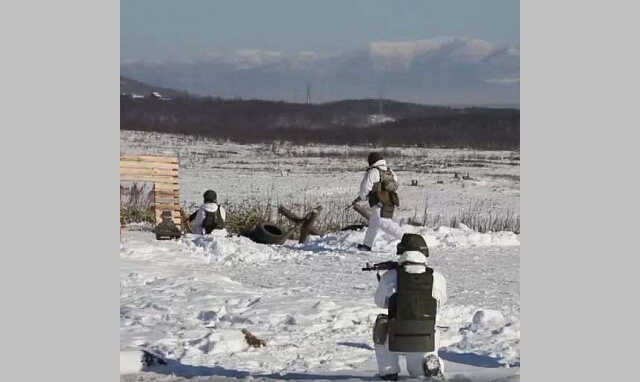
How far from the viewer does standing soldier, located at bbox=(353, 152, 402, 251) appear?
46.0 ft

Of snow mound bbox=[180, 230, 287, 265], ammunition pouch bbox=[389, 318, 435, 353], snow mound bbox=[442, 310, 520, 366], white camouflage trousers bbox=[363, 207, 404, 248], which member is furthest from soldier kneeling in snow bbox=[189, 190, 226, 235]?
Answer: ammunition pouch bbox=[389, 318, 435, 353]

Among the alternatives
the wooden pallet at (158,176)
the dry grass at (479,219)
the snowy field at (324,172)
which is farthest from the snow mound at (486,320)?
the snowy field at (324,172)

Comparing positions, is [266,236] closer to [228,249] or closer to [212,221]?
[212,221]

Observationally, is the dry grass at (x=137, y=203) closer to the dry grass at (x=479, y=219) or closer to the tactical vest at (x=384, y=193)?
the dry grass at (x=479, y=219)

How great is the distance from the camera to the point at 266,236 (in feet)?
50.4

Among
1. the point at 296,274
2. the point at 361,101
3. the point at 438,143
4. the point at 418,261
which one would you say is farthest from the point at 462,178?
the point at 418,261

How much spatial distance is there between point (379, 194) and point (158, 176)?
14.9ft

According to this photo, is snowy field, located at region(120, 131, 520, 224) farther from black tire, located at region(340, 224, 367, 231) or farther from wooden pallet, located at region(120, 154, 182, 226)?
black tire, located at region(340, 224, 367, 231)

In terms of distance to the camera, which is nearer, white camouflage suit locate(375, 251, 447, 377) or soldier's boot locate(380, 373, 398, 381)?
white camouflage suit locate(375, 251, 447, 377)

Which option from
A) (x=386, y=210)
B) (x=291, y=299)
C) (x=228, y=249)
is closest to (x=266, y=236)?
(x=228, y=249)

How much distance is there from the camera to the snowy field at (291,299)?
→ 26.0 ft

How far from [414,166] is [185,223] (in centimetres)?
973

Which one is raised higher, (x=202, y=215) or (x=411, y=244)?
(x=411, y=244)

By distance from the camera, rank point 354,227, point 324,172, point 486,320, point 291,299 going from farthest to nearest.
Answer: point 324,172 → point 354,227 → point 291,299 → point 486,320
